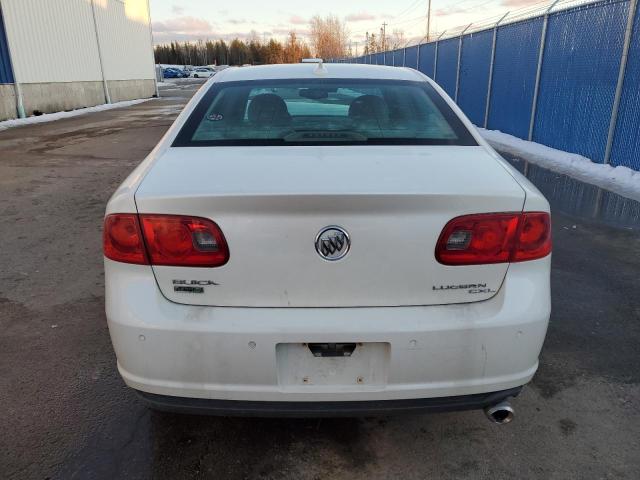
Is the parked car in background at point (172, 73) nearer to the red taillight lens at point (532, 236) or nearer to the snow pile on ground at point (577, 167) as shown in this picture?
the snow pile on ground at point (577, 167)

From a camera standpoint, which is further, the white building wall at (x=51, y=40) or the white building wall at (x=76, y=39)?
the white building wall at (x=76, y=39)

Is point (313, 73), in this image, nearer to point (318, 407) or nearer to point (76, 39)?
point (318, 407)

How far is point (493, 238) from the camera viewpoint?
1.85 m

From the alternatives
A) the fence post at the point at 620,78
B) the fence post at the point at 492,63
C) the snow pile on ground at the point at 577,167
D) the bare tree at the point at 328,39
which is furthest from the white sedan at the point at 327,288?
the bare tree at the point at 328,39

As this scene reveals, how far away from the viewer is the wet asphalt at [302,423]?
2.15 m

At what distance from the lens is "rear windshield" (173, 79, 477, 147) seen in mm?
2412

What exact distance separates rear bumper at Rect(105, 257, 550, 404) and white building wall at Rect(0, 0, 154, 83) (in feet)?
60.1

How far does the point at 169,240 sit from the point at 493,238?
1140 millimetres

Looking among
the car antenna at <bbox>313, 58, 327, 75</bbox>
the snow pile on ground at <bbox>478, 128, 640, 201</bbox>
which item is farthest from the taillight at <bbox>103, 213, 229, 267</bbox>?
the snow pile on ground at <bbox>478, 128, 640, 201</bbox>

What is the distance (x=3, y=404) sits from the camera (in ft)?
8.50

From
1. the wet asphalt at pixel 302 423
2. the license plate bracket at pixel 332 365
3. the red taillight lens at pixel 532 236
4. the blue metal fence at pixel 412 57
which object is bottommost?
the wet asphalt at pixel 302 423

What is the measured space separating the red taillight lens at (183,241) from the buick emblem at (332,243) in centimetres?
32

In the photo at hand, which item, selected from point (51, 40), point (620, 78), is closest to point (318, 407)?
point (620, 78)

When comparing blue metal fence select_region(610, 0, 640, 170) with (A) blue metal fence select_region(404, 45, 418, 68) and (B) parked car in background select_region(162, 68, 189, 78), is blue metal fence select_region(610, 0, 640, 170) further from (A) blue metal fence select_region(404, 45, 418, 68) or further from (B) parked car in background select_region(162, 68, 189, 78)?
(B) parked car in background select_region(162, 68, 189, 78)
